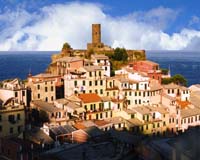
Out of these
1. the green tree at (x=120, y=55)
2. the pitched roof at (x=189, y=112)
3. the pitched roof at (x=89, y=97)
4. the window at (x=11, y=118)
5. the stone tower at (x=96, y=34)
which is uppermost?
the stone tower at (x=96, y=34)

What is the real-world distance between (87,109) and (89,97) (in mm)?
2254

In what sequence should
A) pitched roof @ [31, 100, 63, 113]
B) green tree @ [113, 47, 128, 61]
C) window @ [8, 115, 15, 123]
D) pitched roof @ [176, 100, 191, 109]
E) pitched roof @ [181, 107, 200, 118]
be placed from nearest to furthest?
window @ [8, 115, 15, 123]
pitched roof @ [31, 100, 63, 113]
pitched roof @ [181, 107, 200, 118]
pitched roof @ [176, 100, 191, 109]
green tree @ [113, 47, 128, 61]

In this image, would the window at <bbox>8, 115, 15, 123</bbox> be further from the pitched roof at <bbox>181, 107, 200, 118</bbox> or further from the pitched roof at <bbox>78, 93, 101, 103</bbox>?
the pitched roof at <bbox>181, 107, 200, 118</bbox>

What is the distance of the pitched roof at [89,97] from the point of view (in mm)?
57147

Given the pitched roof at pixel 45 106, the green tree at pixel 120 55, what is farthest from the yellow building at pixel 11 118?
the green tree at pixel 120 55

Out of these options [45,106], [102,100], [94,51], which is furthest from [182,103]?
[94,51]

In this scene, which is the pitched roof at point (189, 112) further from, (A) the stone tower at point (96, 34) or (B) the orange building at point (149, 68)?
Result: (A) the stone tower at point (96, 34)

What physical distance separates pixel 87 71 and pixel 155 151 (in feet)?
101

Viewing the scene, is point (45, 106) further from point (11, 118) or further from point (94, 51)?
point (94, 51)

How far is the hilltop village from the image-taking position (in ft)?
149

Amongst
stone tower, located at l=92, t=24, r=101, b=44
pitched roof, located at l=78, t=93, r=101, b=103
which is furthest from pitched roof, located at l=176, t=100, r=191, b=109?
stone tower, located at l=92, t=24, r=101, b=44

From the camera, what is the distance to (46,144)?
42.9m

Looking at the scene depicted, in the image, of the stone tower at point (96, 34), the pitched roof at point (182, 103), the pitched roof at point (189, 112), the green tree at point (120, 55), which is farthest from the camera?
the stone tower at point (96, 34)

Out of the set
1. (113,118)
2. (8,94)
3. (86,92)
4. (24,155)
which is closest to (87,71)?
(86,92)
